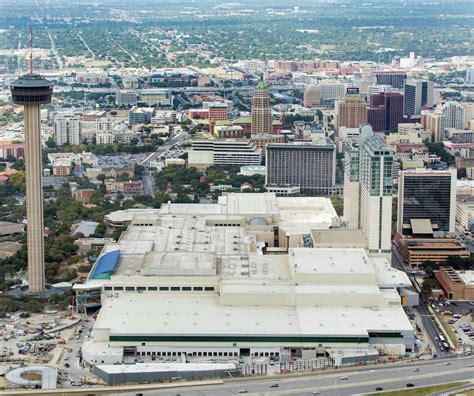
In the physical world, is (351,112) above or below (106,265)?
above

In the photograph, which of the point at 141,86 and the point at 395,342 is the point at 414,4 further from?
the point at 395,342

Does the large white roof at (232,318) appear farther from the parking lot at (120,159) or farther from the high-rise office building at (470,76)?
the high-rise office building at (470,76)

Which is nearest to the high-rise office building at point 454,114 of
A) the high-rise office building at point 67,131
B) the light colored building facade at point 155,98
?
the light colored building facade at point 155,98

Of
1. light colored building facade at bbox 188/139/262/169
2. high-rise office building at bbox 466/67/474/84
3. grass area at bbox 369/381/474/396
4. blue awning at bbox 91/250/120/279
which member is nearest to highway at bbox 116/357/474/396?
grass area at bbox 369/381/474/396

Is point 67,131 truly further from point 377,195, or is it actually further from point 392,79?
point 377,195

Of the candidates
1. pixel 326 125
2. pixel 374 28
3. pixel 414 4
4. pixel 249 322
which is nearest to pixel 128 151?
pixel 326 125

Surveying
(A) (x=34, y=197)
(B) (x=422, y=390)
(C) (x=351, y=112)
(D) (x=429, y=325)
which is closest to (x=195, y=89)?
(C) (x=351, y=112)
